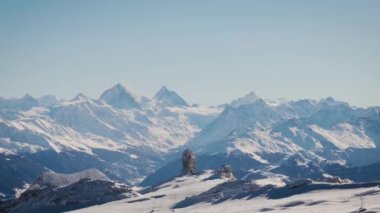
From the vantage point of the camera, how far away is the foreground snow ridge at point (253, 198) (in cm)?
9975

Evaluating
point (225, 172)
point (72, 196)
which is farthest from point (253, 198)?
point (72, 196)

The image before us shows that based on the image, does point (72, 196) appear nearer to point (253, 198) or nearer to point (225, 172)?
point (225, 172)

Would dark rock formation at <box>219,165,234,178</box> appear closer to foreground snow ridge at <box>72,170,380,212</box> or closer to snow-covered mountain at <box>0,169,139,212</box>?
foreground snow ridge at <box>72,170,380,212</box>

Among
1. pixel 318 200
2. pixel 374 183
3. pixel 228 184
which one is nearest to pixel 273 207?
pixel 318 200

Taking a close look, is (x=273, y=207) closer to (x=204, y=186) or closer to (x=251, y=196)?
(x=251, y=196)

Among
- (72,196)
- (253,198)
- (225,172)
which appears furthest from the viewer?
(225,172)

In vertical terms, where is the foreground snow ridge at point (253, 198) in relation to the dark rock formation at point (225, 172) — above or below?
below

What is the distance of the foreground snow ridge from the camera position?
99.8m

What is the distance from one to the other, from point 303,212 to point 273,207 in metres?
14.8

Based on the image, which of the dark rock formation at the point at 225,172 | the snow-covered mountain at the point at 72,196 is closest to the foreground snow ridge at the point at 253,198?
the dark rock formation at the point at 225,172

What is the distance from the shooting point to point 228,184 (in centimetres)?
14925

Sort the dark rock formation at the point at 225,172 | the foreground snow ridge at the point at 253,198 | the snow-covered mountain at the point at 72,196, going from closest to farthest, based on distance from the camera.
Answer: the foreground snow ridge at the point at 253,198
the snow-covered mountain at the point at 72,196
the dark rock formation at the point at 225,172

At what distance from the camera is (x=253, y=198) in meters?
129

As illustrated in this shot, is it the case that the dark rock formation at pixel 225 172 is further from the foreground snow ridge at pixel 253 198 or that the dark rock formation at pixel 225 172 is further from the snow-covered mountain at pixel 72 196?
the snow-covered mountain at pixel 72 196
